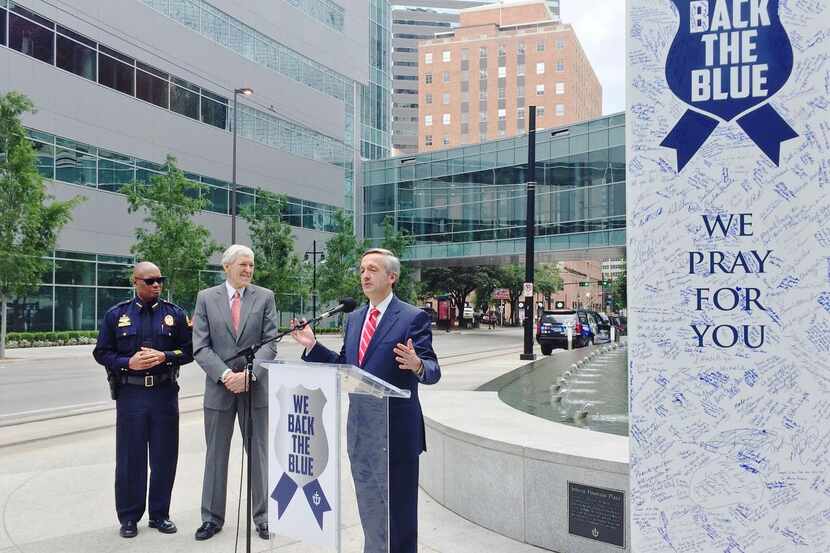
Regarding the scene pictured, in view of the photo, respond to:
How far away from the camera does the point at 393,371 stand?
166 inches

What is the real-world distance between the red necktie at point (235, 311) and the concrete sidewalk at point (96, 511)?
1.50 metres

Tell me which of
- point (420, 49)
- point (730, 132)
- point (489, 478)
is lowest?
point (489, 478)

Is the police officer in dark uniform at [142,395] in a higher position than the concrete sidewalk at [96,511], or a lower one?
higher

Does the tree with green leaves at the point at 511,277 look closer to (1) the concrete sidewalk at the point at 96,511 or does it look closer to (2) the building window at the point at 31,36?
(2) the building window at the point at 31,36

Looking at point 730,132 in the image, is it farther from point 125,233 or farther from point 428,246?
point 428,246

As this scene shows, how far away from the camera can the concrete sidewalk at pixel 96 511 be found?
17.5 feet

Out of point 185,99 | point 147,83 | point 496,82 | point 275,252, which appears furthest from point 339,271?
point 496,82

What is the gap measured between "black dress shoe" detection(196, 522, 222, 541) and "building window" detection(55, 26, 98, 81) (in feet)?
107

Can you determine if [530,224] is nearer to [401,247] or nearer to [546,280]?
[401,247]

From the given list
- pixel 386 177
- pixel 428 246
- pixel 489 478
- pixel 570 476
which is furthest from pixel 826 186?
pixel 386 177

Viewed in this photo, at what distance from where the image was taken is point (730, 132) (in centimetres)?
314

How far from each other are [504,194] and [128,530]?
4523 cm

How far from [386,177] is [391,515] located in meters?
53.4

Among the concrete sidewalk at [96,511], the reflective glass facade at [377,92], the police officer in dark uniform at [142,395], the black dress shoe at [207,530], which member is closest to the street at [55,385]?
the concrete sidewalk at [96,511]
